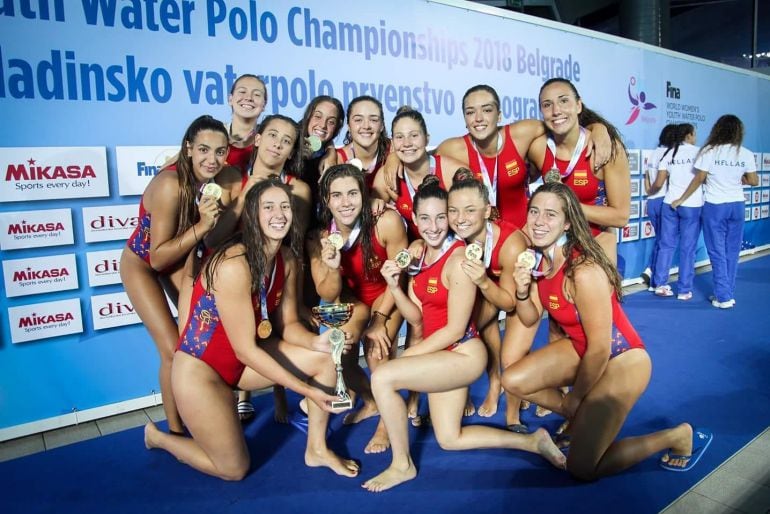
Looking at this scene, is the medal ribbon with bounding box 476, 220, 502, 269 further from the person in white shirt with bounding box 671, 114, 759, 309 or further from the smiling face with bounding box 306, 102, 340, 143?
the person in white shirt with bounding box 671, 114, 759, 309

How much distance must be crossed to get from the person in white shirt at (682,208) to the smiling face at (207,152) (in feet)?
18.6

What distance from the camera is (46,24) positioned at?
343cm

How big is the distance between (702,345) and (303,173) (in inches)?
150

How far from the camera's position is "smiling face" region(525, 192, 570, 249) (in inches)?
108

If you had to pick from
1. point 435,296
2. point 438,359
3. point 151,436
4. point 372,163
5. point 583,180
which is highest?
point 372,163

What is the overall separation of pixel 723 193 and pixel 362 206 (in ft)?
17.1

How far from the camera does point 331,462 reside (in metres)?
2.96

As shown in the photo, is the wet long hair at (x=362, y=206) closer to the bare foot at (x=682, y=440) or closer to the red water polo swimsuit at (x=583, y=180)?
the red water polo swimsuit at (x=583, y=180)

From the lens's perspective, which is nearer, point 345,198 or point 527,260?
point 527,260

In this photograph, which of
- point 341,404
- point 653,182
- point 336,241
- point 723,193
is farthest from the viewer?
Result: point 653,182

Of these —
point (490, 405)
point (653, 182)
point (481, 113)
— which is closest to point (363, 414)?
point (490, 405)

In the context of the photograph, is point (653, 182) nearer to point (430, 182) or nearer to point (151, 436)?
point (430, 182)

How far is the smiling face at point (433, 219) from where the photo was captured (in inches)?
113

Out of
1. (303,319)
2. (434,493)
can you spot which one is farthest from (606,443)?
(303,319)
